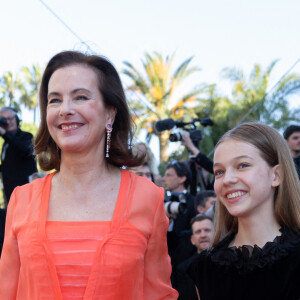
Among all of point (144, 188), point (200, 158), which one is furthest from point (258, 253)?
point (200, 158)

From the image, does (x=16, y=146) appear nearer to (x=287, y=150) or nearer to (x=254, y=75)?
(x=287, y=150)

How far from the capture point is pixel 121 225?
2.19 meters

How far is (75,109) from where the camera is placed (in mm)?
2270

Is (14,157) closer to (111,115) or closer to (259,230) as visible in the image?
(111,115)

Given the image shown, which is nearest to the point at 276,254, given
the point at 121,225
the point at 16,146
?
the point at 121,225

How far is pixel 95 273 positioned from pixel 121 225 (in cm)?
23

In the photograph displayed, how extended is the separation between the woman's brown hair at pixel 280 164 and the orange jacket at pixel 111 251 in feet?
1.98

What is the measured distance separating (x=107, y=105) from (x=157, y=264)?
76 cm

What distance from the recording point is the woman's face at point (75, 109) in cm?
229

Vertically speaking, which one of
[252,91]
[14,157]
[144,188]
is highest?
[252,91]

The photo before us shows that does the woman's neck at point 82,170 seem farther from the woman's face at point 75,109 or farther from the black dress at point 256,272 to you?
the black dress at point 256,272

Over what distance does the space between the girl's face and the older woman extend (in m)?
→ 0.42

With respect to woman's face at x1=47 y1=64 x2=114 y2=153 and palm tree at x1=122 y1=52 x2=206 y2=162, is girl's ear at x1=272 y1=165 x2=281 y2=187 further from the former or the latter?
palm tree at x1=122 y1=52 x2=206 y2=162

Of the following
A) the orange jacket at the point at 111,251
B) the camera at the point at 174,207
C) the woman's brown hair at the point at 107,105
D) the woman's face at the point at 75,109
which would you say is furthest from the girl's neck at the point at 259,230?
the camera at the point at 174,207
